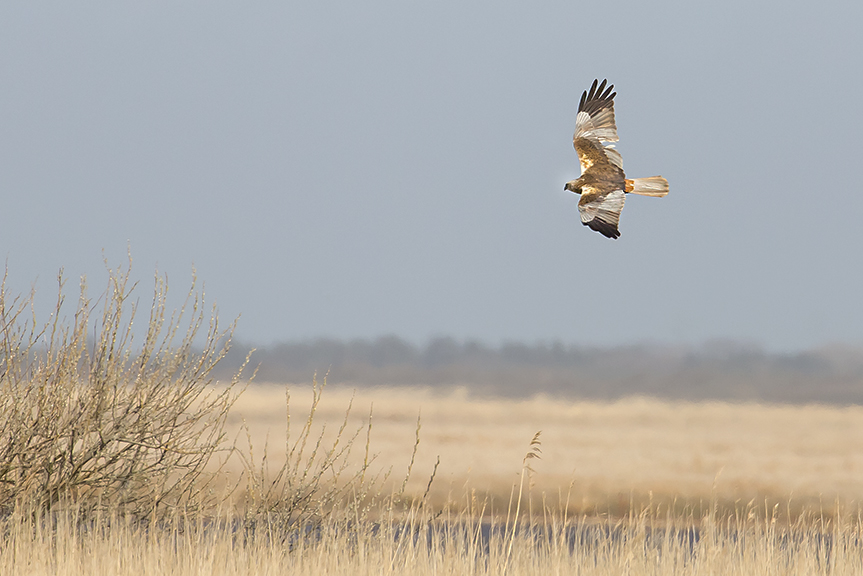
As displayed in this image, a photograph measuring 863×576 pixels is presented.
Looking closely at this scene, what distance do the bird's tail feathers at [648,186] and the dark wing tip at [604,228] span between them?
2.69 feet

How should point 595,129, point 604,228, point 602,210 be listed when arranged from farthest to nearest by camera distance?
point 595,129 → point 602,210 → point 604,228

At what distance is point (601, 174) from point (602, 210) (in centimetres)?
84

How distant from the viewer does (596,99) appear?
1101 centimetres

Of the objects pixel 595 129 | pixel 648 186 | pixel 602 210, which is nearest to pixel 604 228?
pixel 602 210

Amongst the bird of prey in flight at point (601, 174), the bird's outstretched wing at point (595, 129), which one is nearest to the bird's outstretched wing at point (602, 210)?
the bird of prey in flight at point (601, 174)

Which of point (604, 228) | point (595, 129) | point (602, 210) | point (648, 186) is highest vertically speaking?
point (595, 129)

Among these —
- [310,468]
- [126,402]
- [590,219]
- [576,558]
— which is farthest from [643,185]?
[126,402]

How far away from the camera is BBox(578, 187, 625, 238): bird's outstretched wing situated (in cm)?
880

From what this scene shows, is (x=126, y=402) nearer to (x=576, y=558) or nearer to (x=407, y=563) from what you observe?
(x=407, y=563)

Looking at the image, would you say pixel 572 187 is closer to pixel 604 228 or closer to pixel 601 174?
pixel 601 174

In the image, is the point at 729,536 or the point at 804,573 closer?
the point at 804,573

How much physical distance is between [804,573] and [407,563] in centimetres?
491

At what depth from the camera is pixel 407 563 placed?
9.09m

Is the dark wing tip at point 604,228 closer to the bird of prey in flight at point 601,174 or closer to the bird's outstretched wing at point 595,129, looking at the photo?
the bird of prey in flight at point 601,174
